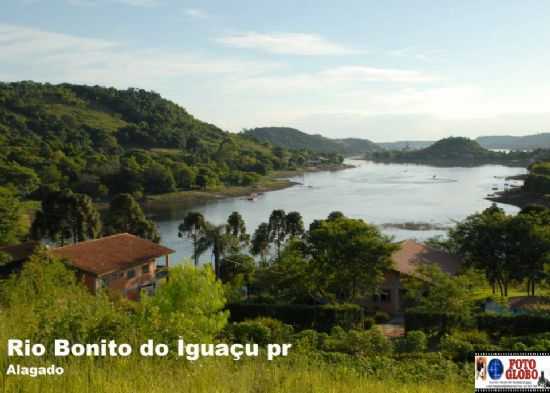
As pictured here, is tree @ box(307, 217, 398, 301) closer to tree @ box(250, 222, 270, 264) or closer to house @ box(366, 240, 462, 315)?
house @ box(366, 240, 462, 315)

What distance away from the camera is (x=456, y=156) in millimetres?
153875

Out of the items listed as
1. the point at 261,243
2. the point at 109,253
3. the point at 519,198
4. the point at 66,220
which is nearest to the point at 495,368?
the point at 109,253

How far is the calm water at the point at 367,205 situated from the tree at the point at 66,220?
5615mm

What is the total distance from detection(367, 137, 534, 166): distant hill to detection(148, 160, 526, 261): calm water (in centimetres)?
5921

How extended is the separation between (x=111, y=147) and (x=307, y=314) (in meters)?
78.1

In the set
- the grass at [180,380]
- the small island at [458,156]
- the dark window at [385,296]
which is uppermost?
the small island at [458,156]

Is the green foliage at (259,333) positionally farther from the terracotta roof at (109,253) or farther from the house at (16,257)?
the house at (16,257)

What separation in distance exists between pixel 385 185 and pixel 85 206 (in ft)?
192

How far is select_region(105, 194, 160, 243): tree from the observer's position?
107ft

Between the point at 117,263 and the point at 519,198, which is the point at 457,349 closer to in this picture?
the point at 117,263

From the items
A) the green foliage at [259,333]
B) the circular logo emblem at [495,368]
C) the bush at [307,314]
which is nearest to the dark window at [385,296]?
the bush at [307,314]

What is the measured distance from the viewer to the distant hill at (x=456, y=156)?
468ft

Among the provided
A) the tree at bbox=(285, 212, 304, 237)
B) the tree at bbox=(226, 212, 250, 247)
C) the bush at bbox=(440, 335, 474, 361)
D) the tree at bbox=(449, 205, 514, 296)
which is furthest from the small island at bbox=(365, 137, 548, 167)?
the bush at bbox=(440, 335, 474, 361)

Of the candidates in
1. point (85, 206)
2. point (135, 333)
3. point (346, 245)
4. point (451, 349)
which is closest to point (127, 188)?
point (85, 206)
